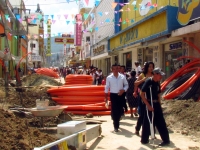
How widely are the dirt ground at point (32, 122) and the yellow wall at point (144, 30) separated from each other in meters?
5.19

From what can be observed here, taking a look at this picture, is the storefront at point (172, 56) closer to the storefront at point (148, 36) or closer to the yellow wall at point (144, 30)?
the storefront at point (148, 36)

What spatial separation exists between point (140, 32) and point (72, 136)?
12630mm

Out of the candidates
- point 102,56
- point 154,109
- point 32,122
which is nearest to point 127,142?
point 154,109

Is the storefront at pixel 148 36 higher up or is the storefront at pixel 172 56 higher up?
the storefront at pixel 148 36

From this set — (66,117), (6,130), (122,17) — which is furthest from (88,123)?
(122,17)

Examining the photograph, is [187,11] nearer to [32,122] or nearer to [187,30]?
[187,30]

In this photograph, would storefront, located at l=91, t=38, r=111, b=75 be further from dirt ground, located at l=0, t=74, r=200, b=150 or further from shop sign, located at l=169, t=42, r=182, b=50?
dirt ground, located at l=0, t=74, r=200, b=150

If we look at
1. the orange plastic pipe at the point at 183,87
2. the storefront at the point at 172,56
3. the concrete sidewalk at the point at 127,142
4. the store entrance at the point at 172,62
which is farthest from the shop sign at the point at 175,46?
the concrete sidewalk at the point at 127,142

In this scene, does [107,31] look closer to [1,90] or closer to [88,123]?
[1,90]

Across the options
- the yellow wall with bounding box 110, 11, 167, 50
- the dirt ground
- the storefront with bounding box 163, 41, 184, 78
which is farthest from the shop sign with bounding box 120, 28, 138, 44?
the dirt ground

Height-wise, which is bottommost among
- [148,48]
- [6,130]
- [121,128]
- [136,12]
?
[121,128]

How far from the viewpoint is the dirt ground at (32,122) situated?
4574 mm

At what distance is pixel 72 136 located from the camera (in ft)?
17.0

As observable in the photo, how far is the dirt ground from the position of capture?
4.57m
